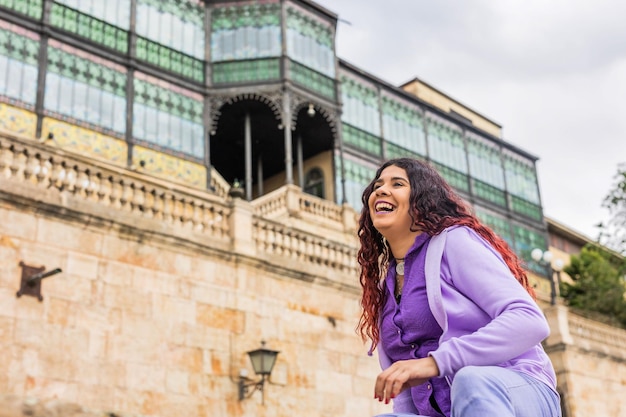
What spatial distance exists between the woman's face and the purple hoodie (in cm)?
15

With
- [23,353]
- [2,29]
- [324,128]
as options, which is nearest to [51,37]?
[2,29]

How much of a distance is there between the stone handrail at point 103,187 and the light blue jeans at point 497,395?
34.6 feet

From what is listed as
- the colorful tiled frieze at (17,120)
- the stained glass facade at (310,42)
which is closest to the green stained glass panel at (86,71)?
the colorful tiled frieze at (17,120)

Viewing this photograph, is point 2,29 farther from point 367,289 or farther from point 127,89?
point 367,289

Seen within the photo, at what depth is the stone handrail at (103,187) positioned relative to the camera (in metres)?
12.1

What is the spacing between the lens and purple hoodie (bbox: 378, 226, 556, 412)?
232cm

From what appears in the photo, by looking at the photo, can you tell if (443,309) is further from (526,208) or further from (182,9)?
(526,208)

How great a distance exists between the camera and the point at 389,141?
3175 cm

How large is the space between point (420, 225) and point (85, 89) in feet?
71.1

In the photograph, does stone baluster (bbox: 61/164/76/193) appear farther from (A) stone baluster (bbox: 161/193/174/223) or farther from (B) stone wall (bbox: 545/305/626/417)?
(B) stone wall (bbox: 545/305/626/417)

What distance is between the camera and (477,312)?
2.50 metres

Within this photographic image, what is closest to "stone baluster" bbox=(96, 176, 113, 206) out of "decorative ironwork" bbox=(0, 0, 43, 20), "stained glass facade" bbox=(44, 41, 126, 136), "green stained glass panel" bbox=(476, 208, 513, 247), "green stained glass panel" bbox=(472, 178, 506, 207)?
"stained glass facade" bbox=(44, 41, 126, 136)

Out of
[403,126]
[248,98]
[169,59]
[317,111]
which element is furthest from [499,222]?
[169,59]

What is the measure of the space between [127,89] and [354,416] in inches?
535
